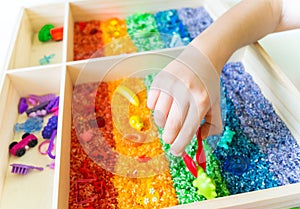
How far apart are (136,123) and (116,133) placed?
0.05 m

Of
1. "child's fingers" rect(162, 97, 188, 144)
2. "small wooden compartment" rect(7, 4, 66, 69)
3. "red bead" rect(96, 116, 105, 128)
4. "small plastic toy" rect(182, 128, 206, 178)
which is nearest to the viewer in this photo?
"child's fingers" rect(162, 97, 188, 144)

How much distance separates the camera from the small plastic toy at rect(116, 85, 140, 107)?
794 millimetres

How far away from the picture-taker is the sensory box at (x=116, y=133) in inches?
24.6

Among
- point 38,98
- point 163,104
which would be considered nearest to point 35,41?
point 38,98

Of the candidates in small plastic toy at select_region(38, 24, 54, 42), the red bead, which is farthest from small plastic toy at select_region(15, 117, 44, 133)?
small plastic toy at select_region(38, 24, 54, 42)

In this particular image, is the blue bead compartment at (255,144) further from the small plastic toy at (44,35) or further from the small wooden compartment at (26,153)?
the small plastic toy at (44,35)

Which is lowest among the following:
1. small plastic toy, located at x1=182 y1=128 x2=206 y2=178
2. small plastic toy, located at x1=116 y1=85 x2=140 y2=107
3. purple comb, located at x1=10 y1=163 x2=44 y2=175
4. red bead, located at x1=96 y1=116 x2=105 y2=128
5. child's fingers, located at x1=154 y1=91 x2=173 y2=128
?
small plastic toy, located at x1=182 y1=128 x2=206 y2=178

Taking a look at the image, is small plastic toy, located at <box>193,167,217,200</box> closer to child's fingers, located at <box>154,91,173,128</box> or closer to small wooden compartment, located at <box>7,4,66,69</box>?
child's fingers, located at <box>154,91,173,128</box>

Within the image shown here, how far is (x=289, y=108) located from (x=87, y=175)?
16.4 inches

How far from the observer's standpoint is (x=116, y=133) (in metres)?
0.74

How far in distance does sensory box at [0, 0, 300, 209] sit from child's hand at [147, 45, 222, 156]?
11 centimetres

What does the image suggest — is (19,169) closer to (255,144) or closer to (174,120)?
(174,120)

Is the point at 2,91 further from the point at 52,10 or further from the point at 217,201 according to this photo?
the point at 217,201

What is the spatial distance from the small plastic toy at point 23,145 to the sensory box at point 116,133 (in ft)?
0.04
